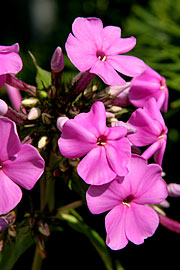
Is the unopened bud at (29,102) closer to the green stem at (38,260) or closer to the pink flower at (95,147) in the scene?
the pink flower at (95,147)

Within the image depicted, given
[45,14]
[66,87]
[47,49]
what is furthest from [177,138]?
[45,14]

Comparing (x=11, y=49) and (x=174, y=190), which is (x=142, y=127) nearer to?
(x=174, y=190)

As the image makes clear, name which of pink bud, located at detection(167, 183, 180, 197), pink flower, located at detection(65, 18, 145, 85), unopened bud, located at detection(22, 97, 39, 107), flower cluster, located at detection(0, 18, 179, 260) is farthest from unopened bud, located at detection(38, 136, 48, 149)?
pink bud, located at detection(167, 183, 180, 197)

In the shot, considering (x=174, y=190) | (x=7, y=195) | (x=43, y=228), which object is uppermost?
(x=7, y=195)

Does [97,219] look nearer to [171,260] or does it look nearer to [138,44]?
[171,260]

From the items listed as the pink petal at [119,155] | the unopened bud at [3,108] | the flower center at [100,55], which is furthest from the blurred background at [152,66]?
the unopened bud at [3,108]

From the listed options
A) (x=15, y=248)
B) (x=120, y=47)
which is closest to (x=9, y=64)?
(x=120, y=47)
